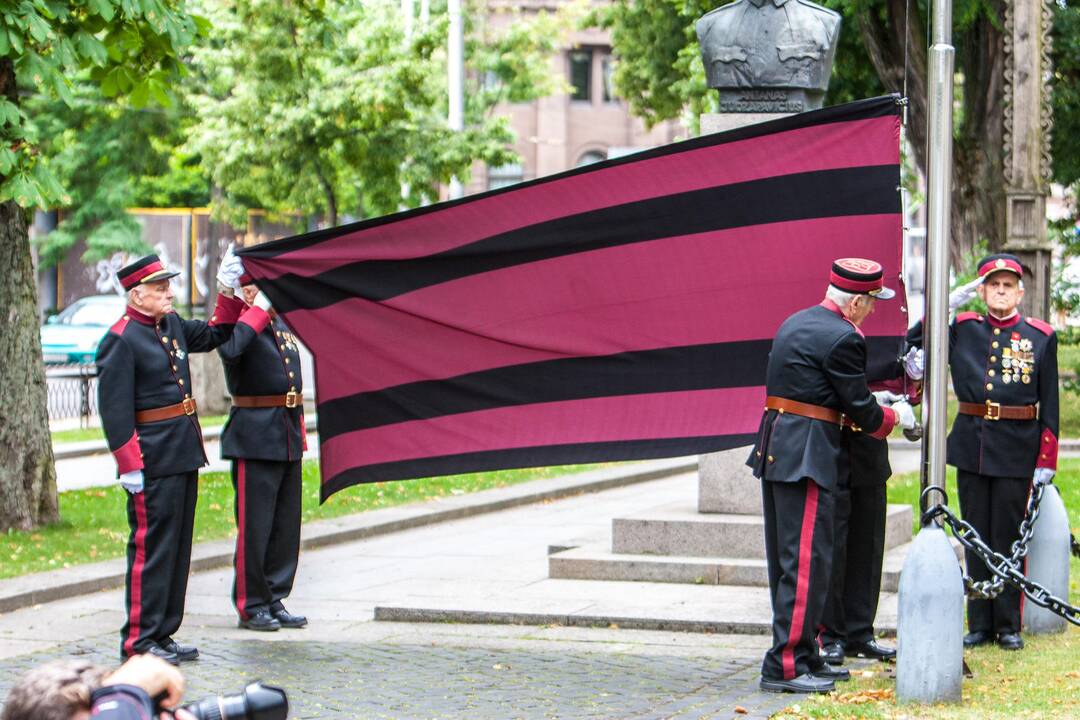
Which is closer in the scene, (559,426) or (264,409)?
(559,426)

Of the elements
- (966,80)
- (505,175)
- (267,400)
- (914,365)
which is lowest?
(267,400)

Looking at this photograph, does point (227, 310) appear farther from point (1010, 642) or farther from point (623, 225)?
point (1010, 642)

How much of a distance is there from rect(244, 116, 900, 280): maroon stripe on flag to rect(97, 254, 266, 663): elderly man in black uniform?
0.59m

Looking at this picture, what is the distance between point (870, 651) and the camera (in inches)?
328

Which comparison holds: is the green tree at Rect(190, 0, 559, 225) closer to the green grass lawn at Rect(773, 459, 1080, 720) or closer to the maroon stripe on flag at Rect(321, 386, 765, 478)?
the maroon stripe on flag at Rect(321, 386, 765, 478)

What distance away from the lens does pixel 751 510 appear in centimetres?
1064

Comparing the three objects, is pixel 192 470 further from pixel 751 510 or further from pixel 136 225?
pixel 136 225

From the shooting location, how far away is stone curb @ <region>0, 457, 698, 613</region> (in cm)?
1069

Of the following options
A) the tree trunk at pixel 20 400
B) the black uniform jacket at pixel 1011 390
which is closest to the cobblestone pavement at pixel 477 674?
the black uniform jacket at pixel 1011 390

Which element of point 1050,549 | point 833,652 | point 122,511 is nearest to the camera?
point 833,652

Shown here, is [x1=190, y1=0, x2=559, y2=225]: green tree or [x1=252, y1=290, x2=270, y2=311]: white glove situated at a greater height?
[x1=190, y1=0, x2=559, y2=225]: green tree

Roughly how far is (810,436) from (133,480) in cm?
336

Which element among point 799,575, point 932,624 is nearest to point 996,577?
point 932,624

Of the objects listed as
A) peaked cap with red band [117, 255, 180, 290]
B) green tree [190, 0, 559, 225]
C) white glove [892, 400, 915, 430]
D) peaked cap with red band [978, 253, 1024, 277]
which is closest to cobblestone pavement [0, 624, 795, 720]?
white glove [892, 400, 915, 430]
